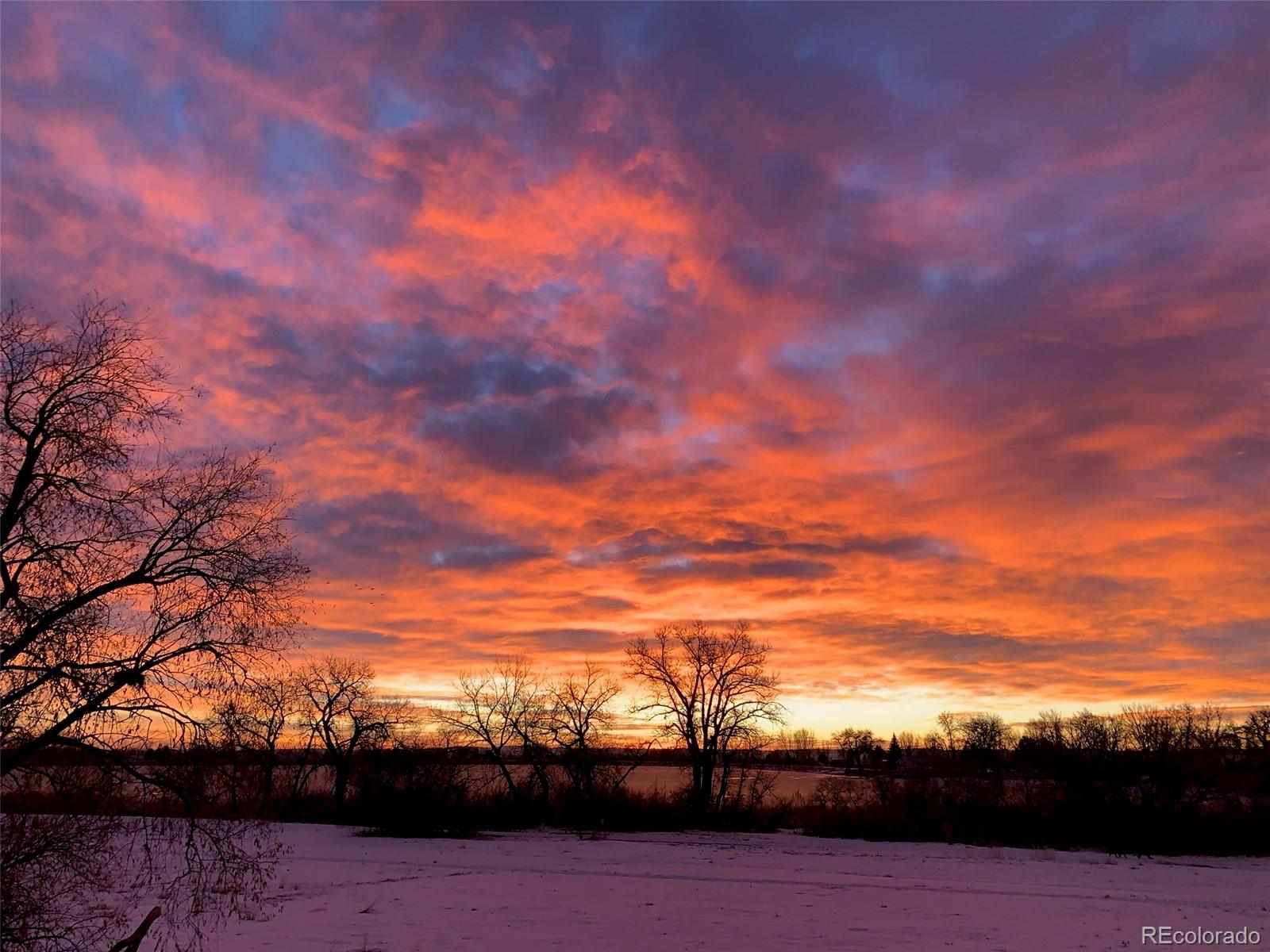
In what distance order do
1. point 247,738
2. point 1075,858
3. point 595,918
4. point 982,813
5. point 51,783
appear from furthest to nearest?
point 982,813 < point 1075,858 < point 595,918 < point 247,738 < point 51,783

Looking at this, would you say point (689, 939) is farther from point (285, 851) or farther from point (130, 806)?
point (285, 851)

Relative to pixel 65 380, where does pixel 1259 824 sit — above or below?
below

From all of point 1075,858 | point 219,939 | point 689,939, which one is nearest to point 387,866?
point 219,939

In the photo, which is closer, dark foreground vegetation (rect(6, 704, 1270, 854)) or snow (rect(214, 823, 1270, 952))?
snow (rect(214, 823, 1270, 952))

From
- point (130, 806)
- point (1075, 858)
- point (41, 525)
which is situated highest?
point (41, 525)

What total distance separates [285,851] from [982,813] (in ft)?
106

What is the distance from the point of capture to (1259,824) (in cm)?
3662

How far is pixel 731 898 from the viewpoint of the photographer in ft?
73.6

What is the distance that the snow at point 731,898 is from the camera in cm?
1727

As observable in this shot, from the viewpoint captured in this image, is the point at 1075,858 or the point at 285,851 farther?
the point at 1075,858

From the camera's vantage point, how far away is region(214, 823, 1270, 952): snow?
17.3m

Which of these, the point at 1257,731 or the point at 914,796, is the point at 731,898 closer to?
the point at 914,796

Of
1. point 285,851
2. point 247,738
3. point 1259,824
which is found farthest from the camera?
point 1259,824

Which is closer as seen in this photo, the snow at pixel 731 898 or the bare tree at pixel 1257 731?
the snow at pixel 731 898
